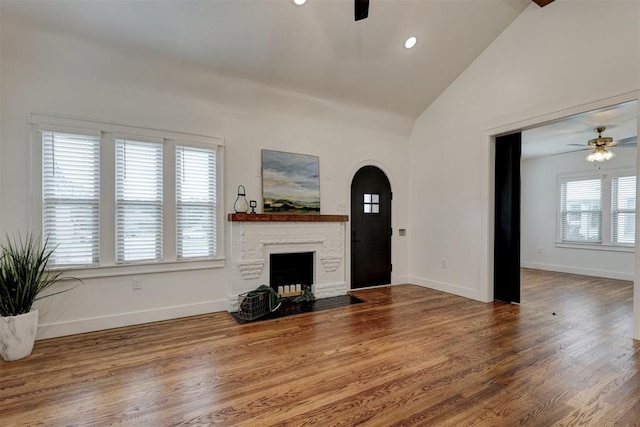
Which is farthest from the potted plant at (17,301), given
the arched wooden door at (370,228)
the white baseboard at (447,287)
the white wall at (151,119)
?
the white baseboard at (447,287)

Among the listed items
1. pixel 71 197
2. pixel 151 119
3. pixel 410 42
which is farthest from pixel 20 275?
pixel 410 42

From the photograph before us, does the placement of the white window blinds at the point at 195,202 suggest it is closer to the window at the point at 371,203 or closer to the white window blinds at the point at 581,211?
the window at the point at 371,203

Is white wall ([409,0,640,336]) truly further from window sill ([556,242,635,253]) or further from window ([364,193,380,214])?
window sill ([556,242,635,253])

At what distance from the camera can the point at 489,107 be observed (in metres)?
4.41

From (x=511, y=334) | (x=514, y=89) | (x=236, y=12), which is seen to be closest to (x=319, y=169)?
(x=236, y=12)

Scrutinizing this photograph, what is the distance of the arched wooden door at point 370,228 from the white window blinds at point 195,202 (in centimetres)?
230

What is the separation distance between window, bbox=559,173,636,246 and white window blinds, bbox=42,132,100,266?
8.84 meters

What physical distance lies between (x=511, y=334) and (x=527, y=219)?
569cm

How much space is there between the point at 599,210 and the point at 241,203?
7.35m

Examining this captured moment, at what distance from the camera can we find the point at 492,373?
242 cm

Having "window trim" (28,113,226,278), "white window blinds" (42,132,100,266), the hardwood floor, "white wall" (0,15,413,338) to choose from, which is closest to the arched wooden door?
"white wall" (0,15,413,338)

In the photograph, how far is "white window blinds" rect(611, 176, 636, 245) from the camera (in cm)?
607

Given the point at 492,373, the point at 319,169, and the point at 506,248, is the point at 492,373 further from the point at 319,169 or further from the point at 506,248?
the point at 319,169

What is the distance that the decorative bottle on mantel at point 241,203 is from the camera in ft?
13.5
